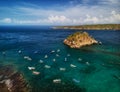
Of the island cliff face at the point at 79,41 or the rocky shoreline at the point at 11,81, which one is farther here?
the island cliff face at the point at 79,41

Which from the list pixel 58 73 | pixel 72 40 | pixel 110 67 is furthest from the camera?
pixel 72 40

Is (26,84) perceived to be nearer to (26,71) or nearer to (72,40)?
(26,71)

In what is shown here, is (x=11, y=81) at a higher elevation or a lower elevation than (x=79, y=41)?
lower

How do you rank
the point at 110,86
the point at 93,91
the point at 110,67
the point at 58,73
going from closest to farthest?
the point at 93,91 < the point at 110,86 < the point at 58,73 < the point at 110,67

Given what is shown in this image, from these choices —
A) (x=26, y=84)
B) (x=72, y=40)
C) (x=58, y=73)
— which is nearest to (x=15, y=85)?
(x=26, y=84)

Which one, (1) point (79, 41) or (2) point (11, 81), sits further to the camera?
(1) point (79, 41)

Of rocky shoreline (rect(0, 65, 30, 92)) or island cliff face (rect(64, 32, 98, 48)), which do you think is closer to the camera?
rocky shoreline (rect(0, 65, 30, 92))

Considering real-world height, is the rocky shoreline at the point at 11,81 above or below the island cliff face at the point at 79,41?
below

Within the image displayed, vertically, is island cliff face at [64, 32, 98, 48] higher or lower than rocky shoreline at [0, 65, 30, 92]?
higher
